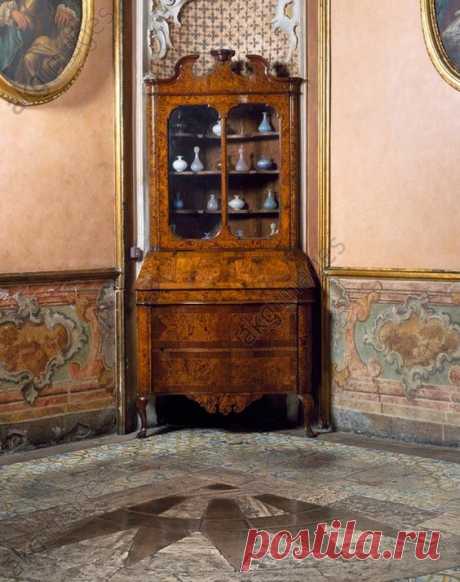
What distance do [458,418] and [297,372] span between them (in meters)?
1.04

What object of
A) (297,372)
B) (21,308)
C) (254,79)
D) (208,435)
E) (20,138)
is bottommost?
(208,435)

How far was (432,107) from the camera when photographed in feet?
19.0

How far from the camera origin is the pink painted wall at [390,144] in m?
5.77

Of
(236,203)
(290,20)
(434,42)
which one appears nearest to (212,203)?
(236,203)

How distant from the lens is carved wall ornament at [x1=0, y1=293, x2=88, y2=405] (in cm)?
577

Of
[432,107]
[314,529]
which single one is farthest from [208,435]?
[432,107]

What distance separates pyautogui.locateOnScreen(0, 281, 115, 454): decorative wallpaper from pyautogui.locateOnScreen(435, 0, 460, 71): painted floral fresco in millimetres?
2635

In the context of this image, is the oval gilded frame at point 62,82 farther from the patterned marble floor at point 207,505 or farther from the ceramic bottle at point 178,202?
the patterned marble floor at point 207,505

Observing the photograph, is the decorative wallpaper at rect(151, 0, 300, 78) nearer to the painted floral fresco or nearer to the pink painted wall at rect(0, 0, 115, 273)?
the pink painted wall at rect(0, 0, 115, 273)

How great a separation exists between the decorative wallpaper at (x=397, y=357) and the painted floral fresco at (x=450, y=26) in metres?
1.39

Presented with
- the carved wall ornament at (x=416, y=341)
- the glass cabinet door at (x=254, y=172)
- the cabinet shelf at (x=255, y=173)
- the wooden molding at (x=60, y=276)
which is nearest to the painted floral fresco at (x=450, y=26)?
the glass cabinet door at (x=254, y=172)

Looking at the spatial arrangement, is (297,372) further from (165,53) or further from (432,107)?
(165,53)

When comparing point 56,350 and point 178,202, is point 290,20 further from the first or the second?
point 56,350

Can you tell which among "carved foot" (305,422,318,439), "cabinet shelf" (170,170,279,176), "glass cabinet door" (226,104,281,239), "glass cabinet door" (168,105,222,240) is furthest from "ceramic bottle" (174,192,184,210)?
"carved foot" (305,422,318,439)
